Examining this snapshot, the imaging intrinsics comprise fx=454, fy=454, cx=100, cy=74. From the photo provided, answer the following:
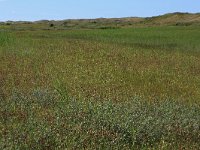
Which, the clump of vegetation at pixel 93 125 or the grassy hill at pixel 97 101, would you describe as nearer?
the clump of vegetation at pixel 93 125

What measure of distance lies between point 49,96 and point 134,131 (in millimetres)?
4844

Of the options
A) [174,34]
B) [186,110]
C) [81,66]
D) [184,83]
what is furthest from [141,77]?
[174,34]

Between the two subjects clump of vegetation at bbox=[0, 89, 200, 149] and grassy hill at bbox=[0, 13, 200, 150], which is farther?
grassy hill at bbox=[0, 13, 200, 150]

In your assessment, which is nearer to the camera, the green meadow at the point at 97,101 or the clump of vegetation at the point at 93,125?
the clump of vegetation at the point at 93,125

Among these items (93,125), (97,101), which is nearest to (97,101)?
(97,101)

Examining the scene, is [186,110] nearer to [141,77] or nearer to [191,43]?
[141,77]

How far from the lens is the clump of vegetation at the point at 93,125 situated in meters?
→ 8.70

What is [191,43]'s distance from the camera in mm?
39656

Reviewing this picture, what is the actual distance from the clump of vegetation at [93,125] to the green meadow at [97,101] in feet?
0.06

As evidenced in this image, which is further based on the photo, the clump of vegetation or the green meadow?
the green meadow

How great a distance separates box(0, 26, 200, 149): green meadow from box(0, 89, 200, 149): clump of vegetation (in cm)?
2

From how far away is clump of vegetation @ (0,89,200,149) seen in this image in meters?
8.70

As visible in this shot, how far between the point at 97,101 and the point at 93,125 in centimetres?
292

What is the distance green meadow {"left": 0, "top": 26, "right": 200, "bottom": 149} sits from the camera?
9125mm
